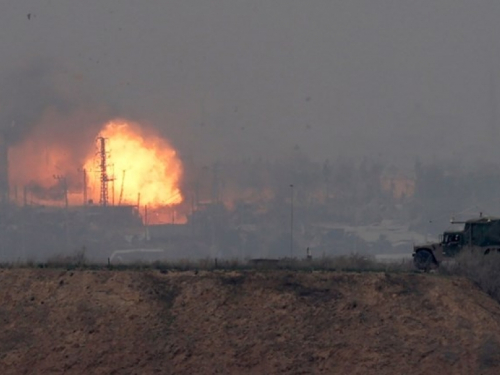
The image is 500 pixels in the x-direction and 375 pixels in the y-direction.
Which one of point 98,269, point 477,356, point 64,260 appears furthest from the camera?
point 64,260

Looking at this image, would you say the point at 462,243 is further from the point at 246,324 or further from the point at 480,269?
the point at 246,324

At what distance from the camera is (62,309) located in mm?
55344

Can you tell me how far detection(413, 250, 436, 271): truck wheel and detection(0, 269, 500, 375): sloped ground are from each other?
845 centimetres

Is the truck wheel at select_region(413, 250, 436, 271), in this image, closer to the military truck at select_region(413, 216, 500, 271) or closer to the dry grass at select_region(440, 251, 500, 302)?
the military truck at select_region(413, 216, 500, 271)

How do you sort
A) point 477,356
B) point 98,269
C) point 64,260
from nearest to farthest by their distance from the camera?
point 477,356, point 98,269, point 64,260

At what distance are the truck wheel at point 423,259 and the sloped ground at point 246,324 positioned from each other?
27.7 feet

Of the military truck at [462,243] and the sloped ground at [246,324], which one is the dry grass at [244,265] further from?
the sloped ground at [246,324]

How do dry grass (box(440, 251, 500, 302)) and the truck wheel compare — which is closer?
dry grass (box(440, 251, 500, 302))

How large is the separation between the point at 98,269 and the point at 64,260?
5.72 metres

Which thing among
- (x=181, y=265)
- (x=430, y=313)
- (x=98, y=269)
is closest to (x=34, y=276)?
(x=98, y=269)

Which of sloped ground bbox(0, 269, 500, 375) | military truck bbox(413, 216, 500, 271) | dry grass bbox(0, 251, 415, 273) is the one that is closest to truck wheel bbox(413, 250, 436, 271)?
military truck bbox(413, 216, 500, 271)

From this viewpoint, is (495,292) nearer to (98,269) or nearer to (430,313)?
(430,313)

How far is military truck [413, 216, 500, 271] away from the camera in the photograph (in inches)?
2547

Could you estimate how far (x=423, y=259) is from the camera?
65000 millimetres
